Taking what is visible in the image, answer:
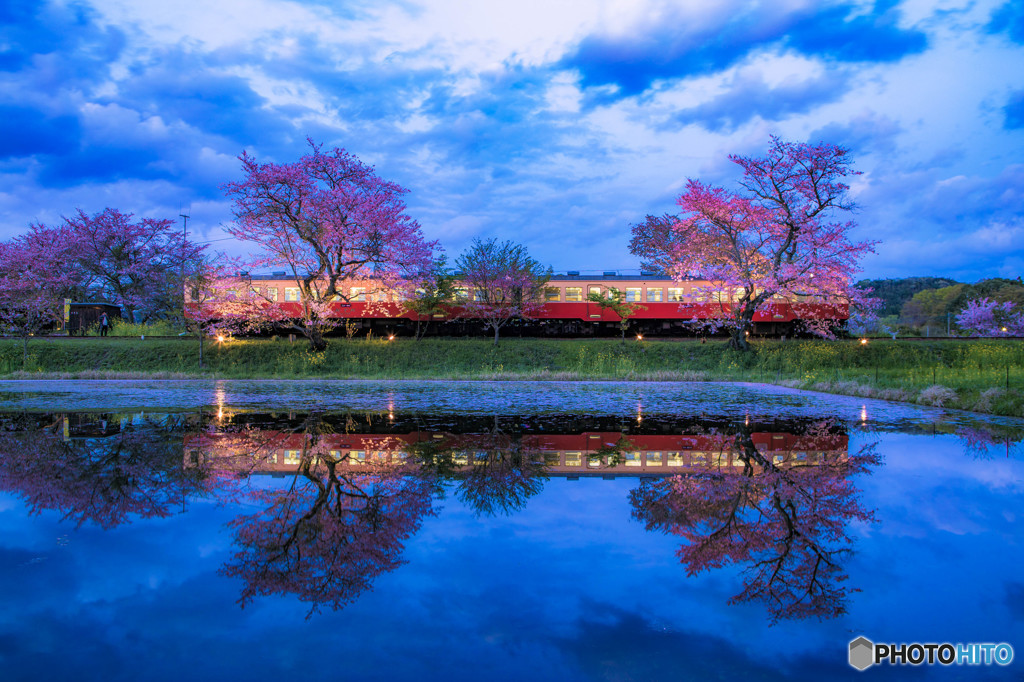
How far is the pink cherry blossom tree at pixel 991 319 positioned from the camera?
3956 centimetres

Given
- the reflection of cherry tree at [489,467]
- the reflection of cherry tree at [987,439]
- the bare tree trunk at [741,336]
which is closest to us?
the reflection of cherry tree at [489,467]

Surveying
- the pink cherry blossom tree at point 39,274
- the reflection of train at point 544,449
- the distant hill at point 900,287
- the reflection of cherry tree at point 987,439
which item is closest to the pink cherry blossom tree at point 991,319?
the reflection of cherry tree at point 987,439

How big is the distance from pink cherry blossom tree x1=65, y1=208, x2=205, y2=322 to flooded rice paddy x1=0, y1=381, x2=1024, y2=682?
3211 cm

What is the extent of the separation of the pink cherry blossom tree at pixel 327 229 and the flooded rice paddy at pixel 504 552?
57.5 ft

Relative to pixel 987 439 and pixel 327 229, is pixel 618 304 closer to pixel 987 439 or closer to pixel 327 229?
pixel 327 229

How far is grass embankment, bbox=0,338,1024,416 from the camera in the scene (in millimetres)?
22469

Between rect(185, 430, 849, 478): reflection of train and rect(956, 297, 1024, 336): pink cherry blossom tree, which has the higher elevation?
rect(956, 297, 1024, 336): pink cherry blossom tree

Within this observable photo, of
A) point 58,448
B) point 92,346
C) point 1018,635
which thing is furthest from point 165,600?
point 92,346

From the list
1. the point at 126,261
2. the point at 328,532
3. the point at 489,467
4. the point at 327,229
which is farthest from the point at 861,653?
the point at 126,261

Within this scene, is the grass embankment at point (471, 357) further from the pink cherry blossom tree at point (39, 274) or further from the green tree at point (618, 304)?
the pink cherry blossom tree at point (39, 274)

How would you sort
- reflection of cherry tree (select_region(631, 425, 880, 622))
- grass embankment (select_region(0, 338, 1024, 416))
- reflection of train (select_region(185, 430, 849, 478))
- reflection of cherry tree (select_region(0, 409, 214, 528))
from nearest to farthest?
reflection of cherry tree (select_region(631, 425, 880, 622)) < reflection of cherry tree (select_region(0, 409, 214, 528)) < reflection of train (select_region(185, 430, 849, 478)) < grass embankment (select_region(0, 338, 1024, 416))

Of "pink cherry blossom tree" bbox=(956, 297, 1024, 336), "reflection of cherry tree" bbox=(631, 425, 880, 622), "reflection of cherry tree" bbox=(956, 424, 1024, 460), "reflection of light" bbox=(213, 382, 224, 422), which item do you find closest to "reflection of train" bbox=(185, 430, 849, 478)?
"reflection of cherry tree" bbox=(631, 425, 880, 622)

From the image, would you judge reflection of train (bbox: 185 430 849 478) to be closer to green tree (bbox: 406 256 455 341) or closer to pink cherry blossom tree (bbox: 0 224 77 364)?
green tree (bbox: 406 256 455 341)

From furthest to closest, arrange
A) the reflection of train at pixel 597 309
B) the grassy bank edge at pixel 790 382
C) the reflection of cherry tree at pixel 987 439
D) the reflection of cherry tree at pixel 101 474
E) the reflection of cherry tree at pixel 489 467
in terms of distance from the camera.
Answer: the reflection of train at pixel 597 309 < the grassy bank edge at pixel 790 382 < the reflection of cherry tree at pixel 987 439 < the reflection of cherry tree at pixel 489 467 < the reflection of cherry tree at pixel 101 474
